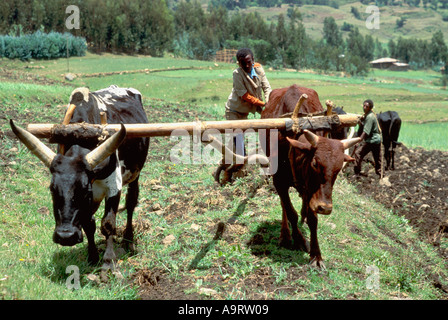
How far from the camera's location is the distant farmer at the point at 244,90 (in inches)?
236

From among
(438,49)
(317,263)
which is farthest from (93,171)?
(438,49)

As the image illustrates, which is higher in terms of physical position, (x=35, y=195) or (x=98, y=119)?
(x=98, y=119)

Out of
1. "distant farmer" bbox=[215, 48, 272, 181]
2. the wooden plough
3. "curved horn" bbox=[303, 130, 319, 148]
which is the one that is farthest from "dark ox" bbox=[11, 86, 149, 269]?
"curved horn" bbox=[303, 130, 319, 148]

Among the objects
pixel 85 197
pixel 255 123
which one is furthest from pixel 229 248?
pixel 85 197

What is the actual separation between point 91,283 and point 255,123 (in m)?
2.47

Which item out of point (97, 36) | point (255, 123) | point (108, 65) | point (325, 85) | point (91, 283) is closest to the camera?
point (91, 283)

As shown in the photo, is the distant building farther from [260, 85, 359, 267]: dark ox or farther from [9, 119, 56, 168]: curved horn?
[9, 119, 56, 168]: curved horn

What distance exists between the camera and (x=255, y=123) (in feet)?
15.5

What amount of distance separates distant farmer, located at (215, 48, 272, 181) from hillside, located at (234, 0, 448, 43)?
142440 mm

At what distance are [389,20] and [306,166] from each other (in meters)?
186

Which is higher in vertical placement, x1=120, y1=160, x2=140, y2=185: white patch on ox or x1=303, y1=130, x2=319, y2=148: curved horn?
x1=303, y1=130, x2=319, y2=148: curved horn

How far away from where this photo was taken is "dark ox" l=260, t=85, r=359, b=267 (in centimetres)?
425
